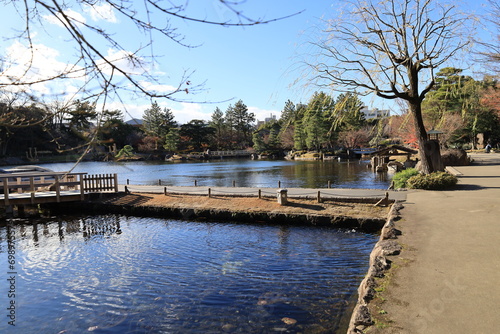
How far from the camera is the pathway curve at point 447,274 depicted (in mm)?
3502

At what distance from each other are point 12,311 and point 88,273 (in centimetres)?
191

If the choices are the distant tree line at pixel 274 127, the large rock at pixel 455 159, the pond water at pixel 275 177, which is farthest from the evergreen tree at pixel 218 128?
the large rock at pixel 455 159

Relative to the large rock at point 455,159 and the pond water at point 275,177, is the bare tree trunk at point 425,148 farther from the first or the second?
the large rock at point 455,159

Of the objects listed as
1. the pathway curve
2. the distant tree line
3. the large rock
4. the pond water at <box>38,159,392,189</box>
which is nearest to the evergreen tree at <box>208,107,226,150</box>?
the distant tree line

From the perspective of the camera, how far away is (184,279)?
23.9 ft

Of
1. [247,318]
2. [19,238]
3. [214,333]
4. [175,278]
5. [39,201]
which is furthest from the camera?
[39,201]

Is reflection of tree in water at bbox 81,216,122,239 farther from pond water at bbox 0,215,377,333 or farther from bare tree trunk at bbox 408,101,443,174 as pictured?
bare tree trunk at bbox 408,101,443,174

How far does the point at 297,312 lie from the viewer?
554cm

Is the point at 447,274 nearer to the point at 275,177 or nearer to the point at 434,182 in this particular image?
the point at 434,182

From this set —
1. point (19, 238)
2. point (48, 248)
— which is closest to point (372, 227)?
point (48, 248)

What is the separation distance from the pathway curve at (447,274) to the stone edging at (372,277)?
0.64 ft

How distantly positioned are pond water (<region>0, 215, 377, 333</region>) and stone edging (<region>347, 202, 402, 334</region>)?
865mm

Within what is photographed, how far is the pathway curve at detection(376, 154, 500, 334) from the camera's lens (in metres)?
3.50

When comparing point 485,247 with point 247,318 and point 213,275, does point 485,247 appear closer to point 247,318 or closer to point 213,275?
point 247,318
